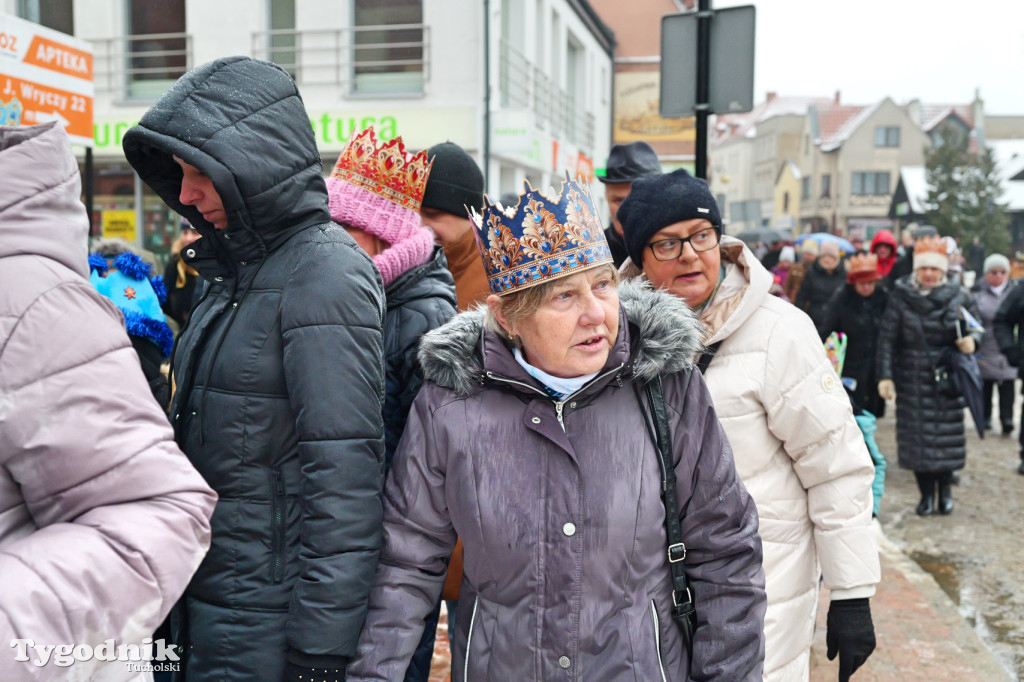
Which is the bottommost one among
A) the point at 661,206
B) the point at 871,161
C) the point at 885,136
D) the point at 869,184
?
the point at 661,206

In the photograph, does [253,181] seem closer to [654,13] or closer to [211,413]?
[211,413]

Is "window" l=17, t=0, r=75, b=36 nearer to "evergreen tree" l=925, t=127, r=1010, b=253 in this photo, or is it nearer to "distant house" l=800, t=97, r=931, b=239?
"evergreen tree" l=925, t=127, r=1010, b=253

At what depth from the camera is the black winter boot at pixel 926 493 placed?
7.63 metres

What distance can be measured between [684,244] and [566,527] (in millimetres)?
1291

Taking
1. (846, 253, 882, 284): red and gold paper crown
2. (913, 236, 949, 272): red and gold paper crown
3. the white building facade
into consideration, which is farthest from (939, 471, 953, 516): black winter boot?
the white building facade

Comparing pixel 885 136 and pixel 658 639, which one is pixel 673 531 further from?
pixel 885 136

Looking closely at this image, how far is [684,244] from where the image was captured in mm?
2992

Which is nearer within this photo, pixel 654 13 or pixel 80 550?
pixel 80 550

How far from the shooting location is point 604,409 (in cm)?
210

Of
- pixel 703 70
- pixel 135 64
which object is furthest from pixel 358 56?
pixel 703 70

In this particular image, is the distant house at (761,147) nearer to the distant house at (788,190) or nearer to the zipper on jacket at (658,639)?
the distant house at (788,190)

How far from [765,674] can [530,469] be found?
3.85 feet

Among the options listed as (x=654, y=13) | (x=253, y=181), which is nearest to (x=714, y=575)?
(x=253, y=181)

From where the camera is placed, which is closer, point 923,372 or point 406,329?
point 406,329
